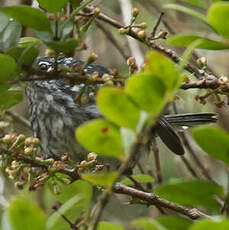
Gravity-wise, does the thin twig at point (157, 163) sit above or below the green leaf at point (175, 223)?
below

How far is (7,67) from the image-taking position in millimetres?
1198

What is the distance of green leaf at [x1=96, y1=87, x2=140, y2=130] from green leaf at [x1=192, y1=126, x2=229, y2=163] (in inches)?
4.1

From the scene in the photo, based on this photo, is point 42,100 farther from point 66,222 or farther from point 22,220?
point 22,220

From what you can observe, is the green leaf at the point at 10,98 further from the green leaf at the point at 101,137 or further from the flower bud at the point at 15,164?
the green leaf at the point at 101,137

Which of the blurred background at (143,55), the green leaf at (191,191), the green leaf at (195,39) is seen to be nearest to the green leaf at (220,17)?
the green leaf at (195,39)

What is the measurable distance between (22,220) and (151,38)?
1.08 meters

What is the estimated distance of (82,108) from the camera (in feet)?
9.48

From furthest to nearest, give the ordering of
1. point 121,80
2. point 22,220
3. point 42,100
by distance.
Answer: point 42,100
point 121,80
point 22,220

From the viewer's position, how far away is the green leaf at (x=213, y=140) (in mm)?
905

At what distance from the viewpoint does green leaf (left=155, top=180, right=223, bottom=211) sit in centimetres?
94

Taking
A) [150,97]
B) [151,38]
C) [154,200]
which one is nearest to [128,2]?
[151,38]

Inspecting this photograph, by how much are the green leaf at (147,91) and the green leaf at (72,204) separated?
22cm

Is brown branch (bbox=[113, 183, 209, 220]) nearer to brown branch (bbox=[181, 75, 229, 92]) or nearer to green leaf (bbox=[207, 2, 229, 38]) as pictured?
brown branch (bbox=[181, 75, 229, 92])

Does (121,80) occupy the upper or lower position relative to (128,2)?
upper
